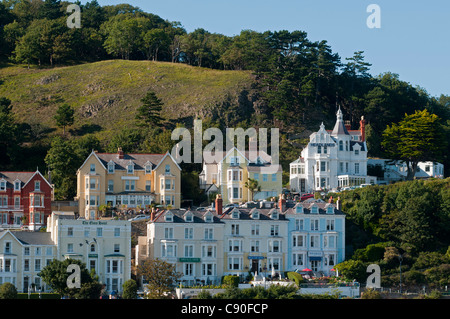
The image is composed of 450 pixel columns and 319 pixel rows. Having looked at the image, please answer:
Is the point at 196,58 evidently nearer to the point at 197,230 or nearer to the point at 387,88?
the point at 387,88

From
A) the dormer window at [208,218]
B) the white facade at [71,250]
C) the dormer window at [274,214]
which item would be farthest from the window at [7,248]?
the dormer window at [274,214]

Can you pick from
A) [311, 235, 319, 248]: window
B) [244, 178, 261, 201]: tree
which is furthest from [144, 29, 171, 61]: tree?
[311, 235, 319, 248]: window

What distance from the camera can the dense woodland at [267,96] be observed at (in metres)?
112

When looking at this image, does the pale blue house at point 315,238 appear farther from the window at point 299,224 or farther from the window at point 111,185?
the window at point 111,185

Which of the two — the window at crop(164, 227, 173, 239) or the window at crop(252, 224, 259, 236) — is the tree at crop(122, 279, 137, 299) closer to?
the window at crop(164, 227, 173, 239)

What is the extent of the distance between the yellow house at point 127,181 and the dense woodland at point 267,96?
435 centimetres

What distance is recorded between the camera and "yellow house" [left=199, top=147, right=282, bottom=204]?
124875 millimetres

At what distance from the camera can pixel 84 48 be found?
181 meters

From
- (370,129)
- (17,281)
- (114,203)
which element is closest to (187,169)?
(114,203)

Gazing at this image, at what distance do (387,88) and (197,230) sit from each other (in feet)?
198

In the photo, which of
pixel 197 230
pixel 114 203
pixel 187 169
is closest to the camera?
pixel 197 230

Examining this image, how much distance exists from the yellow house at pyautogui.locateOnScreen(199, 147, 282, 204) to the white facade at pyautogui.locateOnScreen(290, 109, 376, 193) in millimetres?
5364

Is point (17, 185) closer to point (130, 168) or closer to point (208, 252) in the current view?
point (130, 168)

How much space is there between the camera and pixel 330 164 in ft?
428
